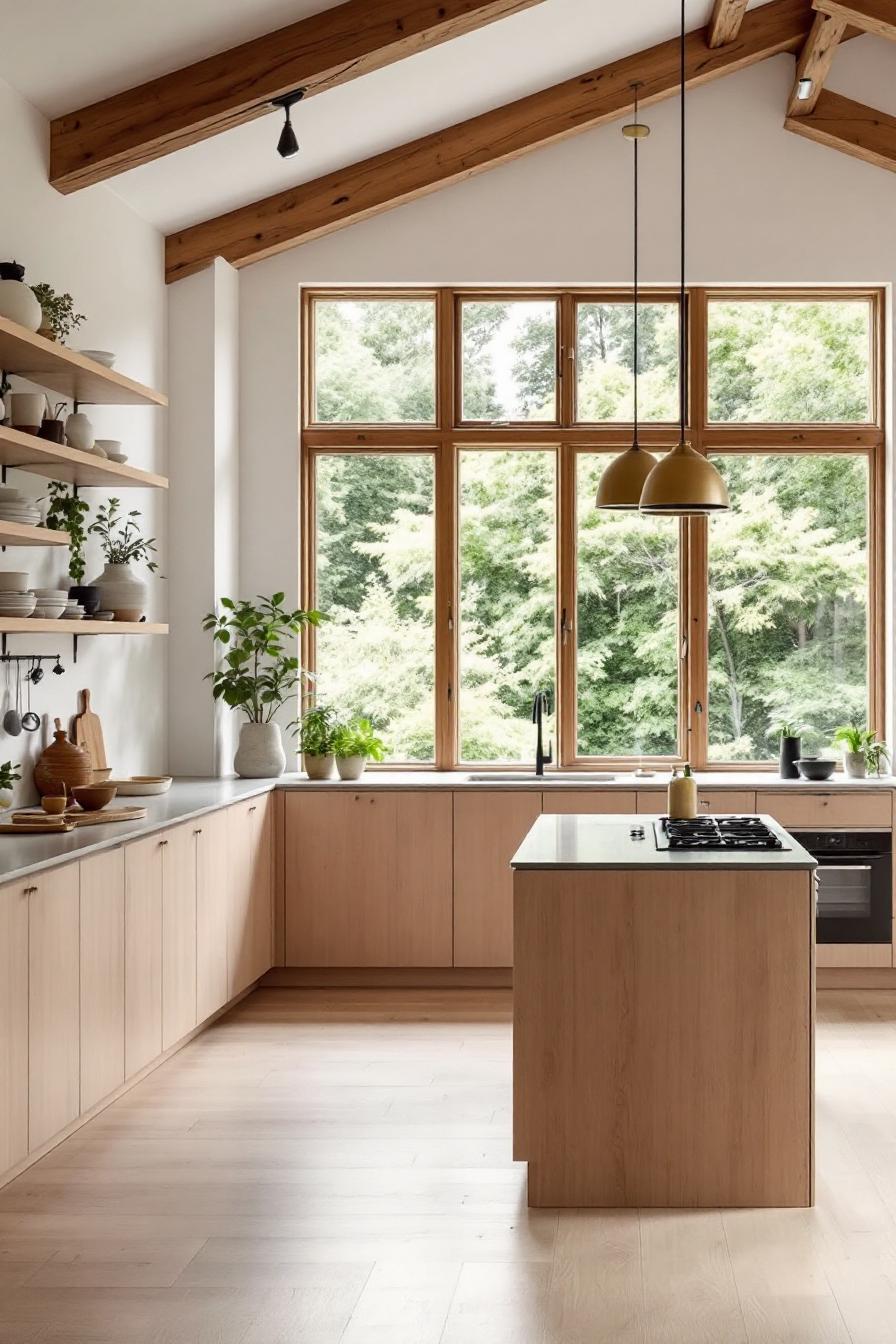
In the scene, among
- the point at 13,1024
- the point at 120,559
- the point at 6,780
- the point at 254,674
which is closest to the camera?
the point at 13,1024

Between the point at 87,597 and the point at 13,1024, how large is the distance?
1.92 meters

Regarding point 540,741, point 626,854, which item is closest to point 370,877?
point 540,741

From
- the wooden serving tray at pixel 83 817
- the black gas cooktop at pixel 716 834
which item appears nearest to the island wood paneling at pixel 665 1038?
the black gas cooktop at pixel 716 834

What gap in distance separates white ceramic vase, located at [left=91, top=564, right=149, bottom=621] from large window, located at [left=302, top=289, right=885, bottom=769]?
1632 millimetres

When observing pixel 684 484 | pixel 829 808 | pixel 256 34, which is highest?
pixel 256 34

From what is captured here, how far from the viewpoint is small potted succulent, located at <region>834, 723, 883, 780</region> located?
21.5 ft

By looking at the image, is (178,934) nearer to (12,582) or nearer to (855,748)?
(12,582)

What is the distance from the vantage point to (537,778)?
21.7 feet

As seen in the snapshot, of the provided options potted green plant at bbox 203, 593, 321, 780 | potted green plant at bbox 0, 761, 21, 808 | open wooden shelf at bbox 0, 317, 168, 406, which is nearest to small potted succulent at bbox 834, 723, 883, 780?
potted green plant at bbox 203, 593, 321, 780

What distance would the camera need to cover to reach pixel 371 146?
6574 millimetres

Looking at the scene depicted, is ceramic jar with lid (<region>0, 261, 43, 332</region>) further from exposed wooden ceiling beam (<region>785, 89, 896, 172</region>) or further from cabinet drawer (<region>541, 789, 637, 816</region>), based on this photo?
exposed wooden ceiling beam (<region>785, 89, 896, 172</region>)

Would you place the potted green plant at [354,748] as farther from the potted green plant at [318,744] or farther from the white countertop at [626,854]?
the white countertop at [626,854]

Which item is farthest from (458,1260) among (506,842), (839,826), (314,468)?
(314,468)

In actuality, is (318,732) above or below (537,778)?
above
